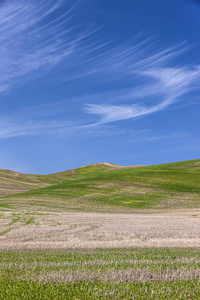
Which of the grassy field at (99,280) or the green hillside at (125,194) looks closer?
the grassy field at (99,280)

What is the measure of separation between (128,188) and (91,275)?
7480cm

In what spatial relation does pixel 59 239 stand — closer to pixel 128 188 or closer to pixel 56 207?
pixel 56 207

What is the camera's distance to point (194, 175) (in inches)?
3819

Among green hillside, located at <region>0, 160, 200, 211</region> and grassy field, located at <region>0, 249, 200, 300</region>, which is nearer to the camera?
grassy field, located at <region>0, 249, 200, 300</region>

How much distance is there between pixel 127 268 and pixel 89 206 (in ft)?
188

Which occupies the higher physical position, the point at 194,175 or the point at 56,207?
the point at 194,175

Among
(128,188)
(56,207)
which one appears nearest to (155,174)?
(128,188)

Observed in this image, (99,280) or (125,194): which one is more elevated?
(125,194)

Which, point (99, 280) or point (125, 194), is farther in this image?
point (125, 194)

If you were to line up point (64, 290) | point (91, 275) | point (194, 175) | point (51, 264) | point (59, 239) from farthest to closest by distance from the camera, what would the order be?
point (194, 175)
point (59, 239)
point (51, 264)
point (91, 275)
point (64, 290)

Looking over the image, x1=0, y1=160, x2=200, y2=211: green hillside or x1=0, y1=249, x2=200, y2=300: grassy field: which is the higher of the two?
x1=0, y1=160, x2=200, y2=211: green hillside

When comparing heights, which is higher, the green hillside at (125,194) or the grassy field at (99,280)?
the green hillside at (125,194)

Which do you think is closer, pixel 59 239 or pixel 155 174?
pixel 59 239

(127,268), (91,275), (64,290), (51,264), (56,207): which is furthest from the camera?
(56,207)
